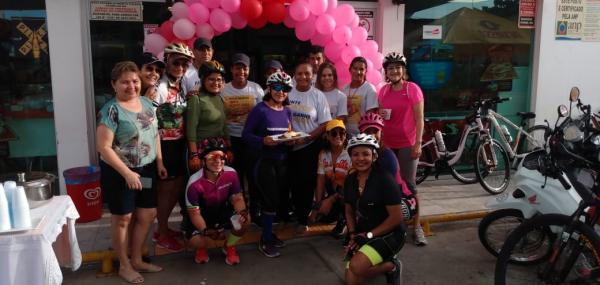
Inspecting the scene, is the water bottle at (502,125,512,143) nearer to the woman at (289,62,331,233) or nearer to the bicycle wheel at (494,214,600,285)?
the woman at (289,62,331,233)

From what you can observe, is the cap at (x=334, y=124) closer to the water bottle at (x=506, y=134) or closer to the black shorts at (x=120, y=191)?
the black shorts at (x=120, y=191)

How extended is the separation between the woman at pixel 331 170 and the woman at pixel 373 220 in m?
0.61

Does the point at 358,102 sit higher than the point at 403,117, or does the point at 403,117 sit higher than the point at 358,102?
the point at 358,102

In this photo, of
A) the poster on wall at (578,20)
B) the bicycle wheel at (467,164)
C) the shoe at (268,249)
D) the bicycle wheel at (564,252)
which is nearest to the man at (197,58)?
the shoe at (268,249)

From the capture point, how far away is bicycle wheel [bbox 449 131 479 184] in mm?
6656

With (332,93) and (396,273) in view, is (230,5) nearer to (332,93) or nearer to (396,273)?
(332,93)

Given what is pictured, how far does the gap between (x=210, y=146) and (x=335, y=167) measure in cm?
117

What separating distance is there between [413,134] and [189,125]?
2.11 metres

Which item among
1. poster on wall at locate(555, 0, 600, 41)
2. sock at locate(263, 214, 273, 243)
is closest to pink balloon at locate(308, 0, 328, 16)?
sock at locate(263, 214, 273, 243)

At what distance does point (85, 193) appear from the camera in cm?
519

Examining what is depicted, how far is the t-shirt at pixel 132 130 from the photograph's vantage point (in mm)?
3455

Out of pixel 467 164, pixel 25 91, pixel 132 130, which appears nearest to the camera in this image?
pixel 132 130

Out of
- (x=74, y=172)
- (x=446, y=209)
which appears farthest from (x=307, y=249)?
(x=74, y=172)

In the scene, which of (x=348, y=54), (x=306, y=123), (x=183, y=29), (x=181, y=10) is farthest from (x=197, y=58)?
(x=348, y=54)
